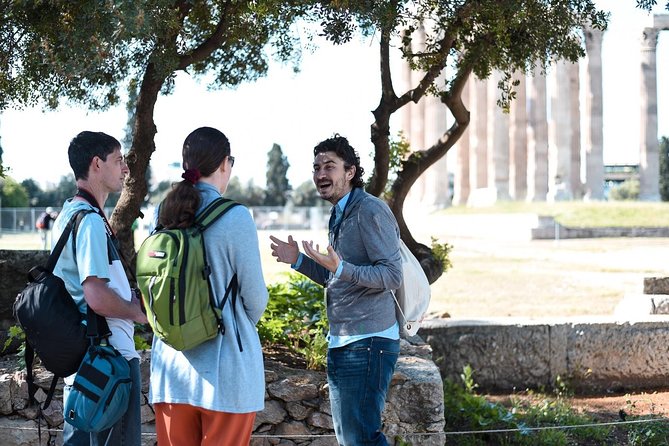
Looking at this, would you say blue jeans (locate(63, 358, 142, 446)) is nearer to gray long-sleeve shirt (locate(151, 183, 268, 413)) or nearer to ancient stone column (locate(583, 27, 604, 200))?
gray long-sleeve shirt (locate(151, 183, 268, 413))

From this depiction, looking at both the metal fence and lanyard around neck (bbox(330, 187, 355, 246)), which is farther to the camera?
the metal fence

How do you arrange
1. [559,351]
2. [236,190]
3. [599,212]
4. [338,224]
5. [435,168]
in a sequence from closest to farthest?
[338,224] → [559,351] → [599,212] → [435,168] → [236,190]

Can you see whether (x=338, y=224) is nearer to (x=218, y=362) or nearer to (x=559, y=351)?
(x=218, y=362)

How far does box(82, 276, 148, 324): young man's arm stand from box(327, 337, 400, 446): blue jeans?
1.08m

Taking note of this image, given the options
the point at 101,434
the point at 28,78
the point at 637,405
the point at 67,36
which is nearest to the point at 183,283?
the point at 101,434

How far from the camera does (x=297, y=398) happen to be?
6121 millimetres

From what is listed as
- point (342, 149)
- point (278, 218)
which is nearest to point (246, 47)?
point (342, 149)

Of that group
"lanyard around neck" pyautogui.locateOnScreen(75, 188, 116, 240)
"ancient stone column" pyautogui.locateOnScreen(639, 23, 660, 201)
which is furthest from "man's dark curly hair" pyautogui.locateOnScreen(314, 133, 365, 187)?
"ancient stone column" pyautogui.locateOnScreen(639, 23, 660, 201)

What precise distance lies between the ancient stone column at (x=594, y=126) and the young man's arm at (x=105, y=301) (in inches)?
2095

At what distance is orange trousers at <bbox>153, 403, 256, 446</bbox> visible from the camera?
11.3 ft

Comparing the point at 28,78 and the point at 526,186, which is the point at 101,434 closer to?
the point at 28,78

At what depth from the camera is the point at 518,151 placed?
56.9 metres

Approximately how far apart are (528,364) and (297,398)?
372cm

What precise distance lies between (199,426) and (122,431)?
392 millimetres
